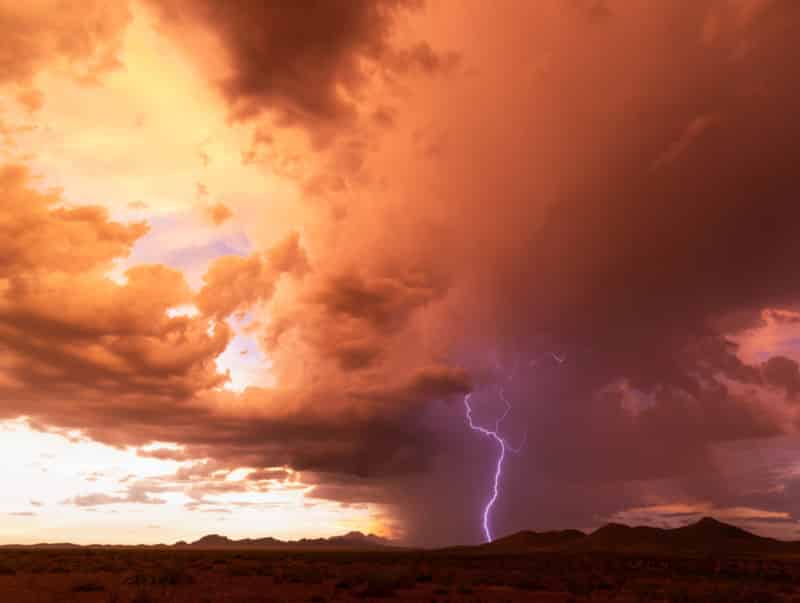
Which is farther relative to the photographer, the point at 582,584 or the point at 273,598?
the point at 582,584

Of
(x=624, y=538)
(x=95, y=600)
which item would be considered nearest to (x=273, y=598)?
(x=95, y=600)

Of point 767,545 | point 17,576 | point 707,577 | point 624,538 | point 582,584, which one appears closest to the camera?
point 582,584

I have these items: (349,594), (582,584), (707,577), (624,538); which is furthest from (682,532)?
(349,594)

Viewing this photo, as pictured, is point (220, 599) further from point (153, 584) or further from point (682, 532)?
point (682, 532)

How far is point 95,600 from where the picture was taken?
996 inches

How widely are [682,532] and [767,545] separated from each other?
2246cm

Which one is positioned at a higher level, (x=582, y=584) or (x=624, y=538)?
(x=624, y=538)

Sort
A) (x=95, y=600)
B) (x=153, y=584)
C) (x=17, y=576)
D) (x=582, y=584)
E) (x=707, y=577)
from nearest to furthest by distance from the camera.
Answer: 1. (x=95, y=600)
2. (x=153, y=584)
3. (x=582, y=584)
4. (x=17, y=576)
5. (x=707, y=577)

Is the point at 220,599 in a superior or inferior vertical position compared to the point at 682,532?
inferior

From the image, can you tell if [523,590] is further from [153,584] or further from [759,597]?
[153,584]

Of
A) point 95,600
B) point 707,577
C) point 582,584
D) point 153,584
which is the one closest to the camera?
point 95,600

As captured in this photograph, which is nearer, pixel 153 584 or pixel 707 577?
pixel 153 584

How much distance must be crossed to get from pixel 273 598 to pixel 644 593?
736 inches

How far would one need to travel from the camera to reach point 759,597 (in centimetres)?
2773
